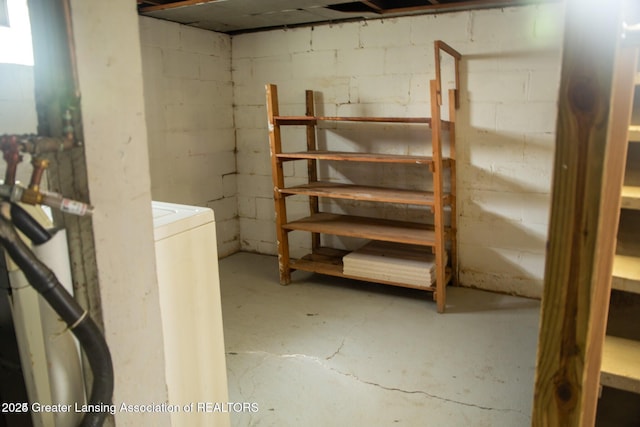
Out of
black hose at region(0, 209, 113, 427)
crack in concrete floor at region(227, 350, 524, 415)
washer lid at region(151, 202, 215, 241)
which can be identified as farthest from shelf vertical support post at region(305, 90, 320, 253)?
black hose at region(0, 209, 113, 427)

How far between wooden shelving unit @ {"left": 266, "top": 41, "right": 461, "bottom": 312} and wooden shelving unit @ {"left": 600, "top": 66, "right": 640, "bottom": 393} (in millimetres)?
1231

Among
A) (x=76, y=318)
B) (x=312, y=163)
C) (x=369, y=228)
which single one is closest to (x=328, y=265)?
(x=369, y=228)

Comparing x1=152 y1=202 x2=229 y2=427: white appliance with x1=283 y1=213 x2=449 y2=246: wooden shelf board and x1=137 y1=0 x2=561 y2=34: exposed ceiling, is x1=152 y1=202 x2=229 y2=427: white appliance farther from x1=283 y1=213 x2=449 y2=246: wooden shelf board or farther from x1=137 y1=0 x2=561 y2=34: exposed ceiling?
x1=137 y1=0 x2=561 y2=34: exposed ceiling

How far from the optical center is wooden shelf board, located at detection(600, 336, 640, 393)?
4.33 ft

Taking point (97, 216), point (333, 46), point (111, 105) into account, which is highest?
point (333, 46)

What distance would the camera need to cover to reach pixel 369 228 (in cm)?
331

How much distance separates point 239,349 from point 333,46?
2.31m

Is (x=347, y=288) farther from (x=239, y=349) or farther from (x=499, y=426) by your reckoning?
(x=499, y=426)

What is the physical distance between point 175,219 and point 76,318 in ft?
1.63

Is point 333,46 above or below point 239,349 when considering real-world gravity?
above

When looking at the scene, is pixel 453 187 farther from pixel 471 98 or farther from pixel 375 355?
pixel 375 355

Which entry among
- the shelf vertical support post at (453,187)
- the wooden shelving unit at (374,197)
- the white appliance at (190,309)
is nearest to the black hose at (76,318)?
the white appliance at (190,309)

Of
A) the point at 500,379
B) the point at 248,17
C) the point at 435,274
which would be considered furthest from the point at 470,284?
the point at 248,17

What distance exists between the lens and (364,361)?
2.47m
